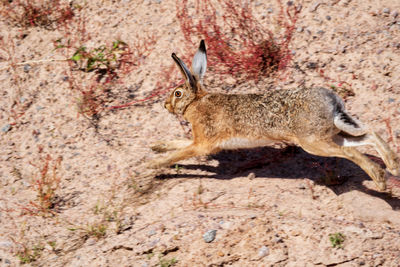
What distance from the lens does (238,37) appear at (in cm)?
706

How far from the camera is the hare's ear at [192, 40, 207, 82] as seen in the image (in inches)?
221

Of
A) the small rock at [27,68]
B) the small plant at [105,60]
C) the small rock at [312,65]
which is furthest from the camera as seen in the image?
the small rock at [27,68]

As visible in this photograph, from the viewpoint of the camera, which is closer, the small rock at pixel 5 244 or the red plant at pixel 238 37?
the small rock at pixel 5 244

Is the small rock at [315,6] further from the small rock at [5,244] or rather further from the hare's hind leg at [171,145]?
the small rock at [5,244]

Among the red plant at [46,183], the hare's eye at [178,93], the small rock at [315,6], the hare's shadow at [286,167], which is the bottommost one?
the hare's shadow at [286,167]

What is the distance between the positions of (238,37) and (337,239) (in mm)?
3803

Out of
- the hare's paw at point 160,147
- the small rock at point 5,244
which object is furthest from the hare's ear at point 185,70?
the small rock at point 5,244

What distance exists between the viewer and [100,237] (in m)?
4.87

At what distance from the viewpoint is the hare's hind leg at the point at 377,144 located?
16.2 feet

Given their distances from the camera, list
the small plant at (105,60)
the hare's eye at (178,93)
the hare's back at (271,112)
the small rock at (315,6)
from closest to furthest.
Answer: the hare's back at (271,112) → the hare's eye at (178,93) → the small plant at (105,60) → the small rock at (315,6)

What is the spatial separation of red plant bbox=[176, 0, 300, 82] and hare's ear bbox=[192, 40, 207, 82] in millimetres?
1086

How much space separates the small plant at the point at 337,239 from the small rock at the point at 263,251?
637mm

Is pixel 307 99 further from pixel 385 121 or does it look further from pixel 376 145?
pixel 385 121

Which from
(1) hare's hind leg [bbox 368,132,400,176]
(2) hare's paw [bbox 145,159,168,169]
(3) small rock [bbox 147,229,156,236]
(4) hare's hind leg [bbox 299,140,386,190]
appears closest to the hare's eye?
(2) hare's paw [bbox 145,159,168,169]
